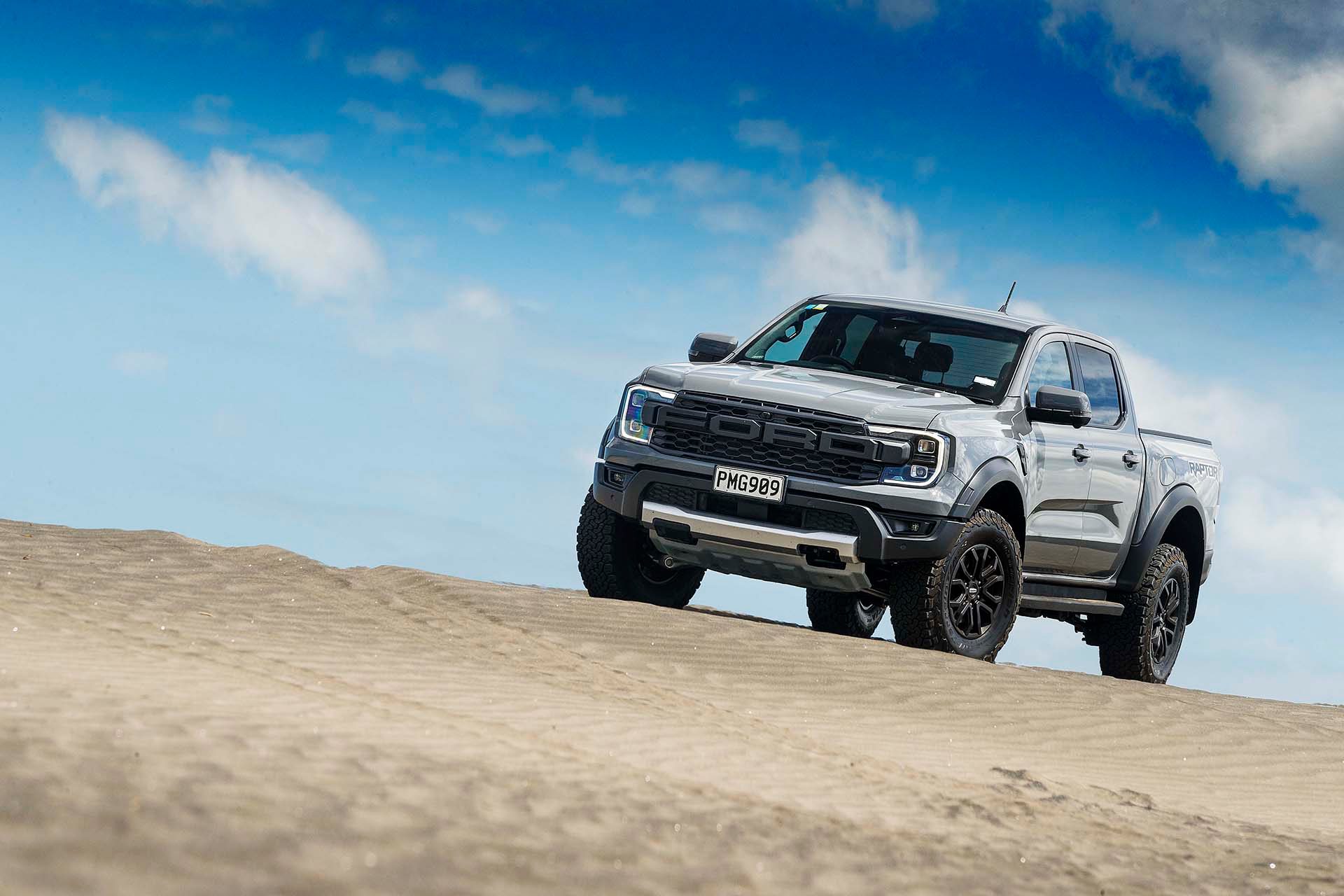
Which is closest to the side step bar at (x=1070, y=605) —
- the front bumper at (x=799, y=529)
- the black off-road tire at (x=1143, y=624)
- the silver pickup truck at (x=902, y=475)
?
the silver pickup truck at (x=902, y=475)

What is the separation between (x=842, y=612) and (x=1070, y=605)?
297 cm

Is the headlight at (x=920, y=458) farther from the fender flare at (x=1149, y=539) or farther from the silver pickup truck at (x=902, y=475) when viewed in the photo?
the fender flare at (x=1149, y=539)

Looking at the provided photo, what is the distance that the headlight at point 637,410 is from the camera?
999 cm

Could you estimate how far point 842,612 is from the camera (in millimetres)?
13789

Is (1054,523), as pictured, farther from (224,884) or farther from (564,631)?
(224,884)

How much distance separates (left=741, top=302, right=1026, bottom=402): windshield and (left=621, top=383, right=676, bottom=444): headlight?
1.07 metres

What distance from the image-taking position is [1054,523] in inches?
418

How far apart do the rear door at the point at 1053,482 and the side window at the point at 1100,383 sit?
240mm

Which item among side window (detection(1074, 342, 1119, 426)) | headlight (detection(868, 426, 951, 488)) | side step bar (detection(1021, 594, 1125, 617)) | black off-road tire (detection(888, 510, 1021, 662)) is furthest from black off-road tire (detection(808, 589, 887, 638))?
headlight (detection(868, 426, 951, 488))

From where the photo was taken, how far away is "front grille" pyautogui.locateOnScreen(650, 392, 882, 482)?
30.8ft

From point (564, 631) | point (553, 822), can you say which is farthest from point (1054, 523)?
point (553, 822)

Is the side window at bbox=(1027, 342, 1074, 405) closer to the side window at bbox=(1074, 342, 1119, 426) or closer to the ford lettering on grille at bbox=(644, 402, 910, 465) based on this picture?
the side window at bbox=(1074, 342, 1119, 426)

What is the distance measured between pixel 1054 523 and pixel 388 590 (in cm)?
428

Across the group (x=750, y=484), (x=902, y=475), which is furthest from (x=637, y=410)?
(x=902, y=475)
